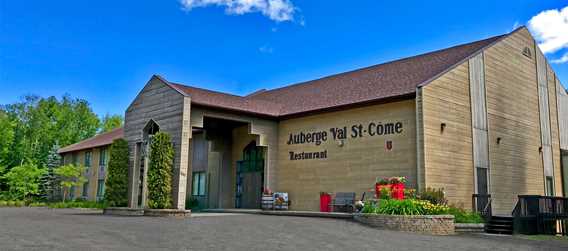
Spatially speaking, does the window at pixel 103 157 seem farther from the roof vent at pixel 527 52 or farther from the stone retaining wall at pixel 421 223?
the roof vent at pixel 527 52

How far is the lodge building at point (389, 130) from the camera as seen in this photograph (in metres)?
18.4

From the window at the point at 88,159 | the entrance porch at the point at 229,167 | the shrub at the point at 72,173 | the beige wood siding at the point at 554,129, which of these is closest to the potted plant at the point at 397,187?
the entrance porch at the point at 229,167

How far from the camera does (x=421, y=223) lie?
14.5 meters

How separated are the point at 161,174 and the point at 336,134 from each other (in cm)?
735

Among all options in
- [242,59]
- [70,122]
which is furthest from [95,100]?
[242,59]

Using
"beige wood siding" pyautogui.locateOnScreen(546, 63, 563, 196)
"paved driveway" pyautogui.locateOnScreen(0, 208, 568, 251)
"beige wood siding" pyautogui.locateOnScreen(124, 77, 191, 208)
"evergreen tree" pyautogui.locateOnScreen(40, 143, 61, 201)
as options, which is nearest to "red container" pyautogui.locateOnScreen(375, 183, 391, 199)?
"paved driveway" pyautogui.locateOnScreen(0, 208, 568, 251)

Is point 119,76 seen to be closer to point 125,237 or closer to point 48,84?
point 48,84

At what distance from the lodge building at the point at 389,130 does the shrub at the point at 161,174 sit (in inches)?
12.4

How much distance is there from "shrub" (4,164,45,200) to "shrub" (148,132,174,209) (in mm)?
26310

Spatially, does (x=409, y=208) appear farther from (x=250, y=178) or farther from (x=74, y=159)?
(x=74, y=159)

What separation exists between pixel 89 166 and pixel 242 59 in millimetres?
14800

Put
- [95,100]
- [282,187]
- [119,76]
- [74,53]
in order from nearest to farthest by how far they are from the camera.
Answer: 1. [282,187]
2. [74,53]
3. [119,76]
4. [95,100]

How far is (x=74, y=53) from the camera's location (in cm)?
5275

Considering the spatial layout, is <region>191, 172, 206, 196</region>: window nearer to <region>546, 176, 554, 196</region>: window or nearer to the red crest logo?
the red crest logo
